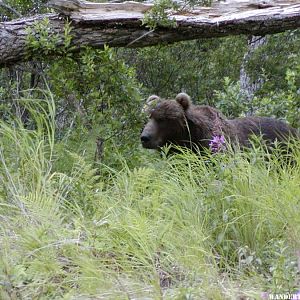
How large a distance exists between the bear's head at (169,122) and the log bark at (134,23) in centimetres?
81

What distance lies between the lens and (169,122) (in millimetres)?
8070

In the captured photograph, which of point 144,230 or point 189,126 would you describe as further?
point 189,126

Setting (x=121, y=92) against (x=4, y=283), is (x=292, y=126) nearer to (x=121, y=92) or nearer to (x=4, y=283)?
(x=121, y=92)

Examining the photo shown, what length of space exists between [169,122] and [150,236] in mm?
4088

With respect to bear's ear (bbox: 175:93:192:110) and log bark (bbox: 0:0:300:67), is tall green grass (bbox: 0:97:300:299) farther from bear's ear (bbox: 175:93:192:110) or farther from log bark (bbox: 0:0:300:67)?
bear's ear (bbox: 175:93:192:110)

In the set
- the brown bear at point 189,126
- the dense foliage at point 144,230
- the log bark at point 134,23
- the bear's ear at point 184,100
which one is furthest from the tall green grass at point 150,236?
the bear's ear at point 184,100

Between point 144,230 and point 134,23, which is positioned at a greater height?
point 134,23

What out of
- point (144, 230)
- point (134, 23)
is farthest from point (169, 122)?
point (144, 230)

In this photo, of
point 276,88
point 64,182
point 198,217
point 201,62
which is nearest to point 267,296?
point 198,217

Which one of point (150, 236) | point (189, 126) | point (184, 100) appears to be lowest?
point (189, 126)

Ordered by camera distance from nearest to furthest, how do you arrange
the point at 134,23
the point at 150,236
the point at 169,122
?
the point at 150,236 → the point at 134,23 → the point at 169,122

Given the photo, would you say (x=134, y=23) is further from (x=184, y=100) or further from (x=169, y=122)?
(x=169, y=122)

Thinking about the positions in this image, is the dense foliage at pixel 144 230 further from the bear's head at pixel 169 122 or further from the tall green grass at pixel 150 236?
the bear's head at pixel 169 122

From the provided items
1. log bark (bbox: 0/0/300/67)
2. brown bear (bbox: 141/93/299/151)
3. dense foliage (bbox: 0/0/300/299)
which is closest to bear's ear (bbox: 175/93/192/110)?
brown bear (bbox: 141/93/299/151)
